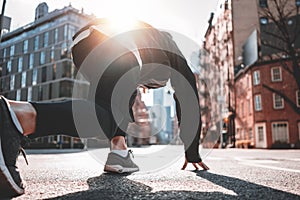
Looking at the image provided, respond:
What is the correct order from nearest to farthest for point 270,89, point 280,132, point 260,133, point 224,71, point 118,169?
point 118,169, point 280,132, point 270,89, point 260,133, point 224,71

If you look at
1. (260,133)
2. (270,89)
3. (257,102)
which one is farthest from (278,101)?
(260,133)

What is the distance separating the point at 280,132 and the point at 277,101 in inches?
93.5

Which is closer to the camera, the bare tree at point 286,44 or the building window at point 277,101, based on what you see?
the bare tree at point 286,44

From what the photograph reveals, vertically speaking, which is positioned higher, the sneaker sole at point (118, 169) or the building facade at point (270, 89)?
the building facade at point (270, 89)

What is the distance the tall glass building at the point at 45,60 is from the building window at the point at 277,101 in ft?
62.9

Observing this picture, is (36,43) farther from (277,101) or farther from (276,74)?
(277,101)

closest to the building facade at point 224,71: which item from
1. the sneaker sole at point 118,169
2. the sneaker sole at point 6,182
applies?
the sneaker sole at point 118,169

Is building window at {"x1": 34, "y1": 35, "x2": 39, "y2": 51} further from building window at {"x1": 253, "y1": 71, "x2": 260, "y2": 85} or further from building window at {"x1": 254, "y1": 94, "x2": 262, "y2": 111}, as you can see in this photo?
building window at {"x1": 254, "y1": 94, "x2": 262, "y2": 111}

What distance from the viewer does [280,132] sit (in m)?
22.9

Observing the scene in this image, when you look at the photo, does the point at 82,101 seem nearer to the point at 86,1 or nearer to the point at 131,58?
the point at 131,58

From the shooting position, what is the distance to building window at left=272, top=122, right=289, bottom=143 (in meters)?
22.6

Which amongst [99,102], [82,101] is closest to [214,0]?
[99,102]

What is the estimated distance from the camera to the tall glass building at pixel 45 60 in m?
32.5

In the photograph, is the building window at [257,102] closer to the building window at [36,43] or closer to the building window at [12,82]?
the building window at [36,43]
